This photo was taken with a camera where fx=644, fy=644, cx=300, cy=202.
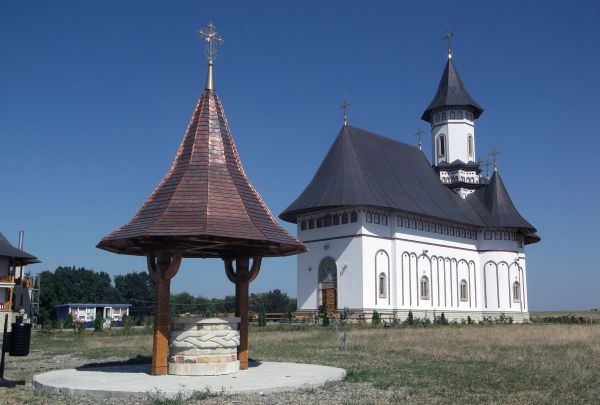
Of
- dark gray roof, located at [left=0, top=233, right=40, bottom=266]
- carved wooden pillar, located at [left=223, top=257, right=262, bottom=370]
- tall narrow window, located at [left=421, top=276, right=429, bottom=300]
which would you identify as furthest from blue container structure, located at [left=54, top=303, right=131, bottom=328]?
carved wooden pillar, located at [left=223, top=257, right=262, bottom=370]

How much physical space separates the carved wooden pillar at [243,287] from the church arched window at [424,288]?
31162mm

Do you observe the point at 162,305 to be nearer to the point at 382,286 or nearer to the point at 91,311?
the point at 382,286

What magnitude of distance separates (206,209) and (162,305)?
2151 millimetres

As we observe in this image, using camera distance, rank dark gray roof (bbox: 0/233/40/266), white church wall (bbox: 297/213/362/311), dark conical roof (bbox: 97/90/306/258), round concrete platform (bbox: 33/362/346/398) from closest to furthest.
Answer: round concrete platform (bbox: 33/362/346/398)
dark conical roof (bbox: 97/90/306/258)
white church wall (bbox: 297/213/362/311)
dark gray roof (bbox: 0/233/40/266)

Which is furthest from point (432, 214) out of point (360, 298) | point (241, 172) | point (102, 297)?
point (102, 297)

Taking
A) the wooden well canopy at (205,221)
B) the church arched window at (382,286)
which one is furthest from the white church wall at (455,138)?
the wooden well canopy at (205,221)

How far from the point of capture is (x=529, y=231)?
50875 mm

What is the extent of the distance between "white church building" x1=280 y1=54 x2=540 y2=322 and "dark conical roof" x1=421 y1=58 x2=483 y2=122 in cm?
10

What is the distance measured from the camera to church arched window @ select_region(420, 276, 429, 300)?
44.2 metres

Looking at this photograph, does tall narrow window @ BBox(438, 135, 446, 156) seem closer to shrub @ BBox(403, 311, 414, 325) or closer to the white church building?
the white church building

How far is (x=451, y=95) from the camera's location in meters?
54.2

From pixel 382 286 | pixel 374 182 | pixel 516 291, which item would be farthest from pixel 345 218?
pixel 516 291

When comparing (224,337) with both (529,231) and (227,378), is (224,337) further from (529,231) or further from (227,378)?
(529,231)

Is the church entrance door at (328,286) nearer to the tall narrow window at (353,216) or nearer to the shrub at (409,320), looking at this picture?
the tall narrow window at (353,216)
